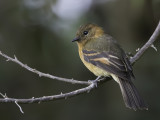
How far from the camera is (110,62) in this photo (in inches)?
271

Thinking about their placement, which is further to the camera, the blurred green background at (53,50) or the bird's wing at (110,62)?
the blurred green background at (53,50)

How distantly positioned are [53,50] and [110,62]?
260cm

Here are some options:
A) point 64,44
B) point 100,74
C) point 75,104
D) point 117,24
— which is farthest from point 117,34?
point 100,74

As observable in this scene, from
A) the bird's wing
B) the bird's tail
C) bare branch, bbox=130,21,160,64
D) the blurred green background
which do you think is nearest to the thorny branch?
bare branch, bbox=130,21,160,64

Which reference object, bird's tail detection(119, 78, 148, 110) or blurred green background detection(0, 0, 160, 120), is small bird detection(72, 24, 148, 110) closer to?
bird's tail detection(119, 78, 148, 110)

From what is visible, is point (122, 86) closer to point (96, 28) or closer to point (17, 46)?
point (96, 28)

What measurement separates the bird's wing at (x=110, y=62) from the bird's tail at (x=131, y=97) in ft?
0.46

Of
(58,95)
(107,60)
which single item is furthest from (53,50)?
(58,95)

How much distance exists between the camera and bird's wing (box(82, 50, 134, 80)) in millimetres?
6660

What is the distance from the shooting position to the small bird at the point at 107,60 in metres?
6.52

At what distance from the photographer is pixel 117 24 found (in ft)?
31.4

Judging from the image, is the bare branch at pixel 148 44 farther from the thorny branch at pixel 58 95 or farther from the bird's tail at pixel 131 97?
the bird's tail at pixel 131 97

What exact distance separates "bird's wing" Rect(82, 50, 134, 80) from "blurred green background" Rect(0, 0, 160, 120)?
199cm

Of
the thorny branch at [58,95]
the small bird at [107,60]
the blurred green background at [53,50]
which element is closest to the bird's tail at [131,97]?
the small bird at [107,60]
